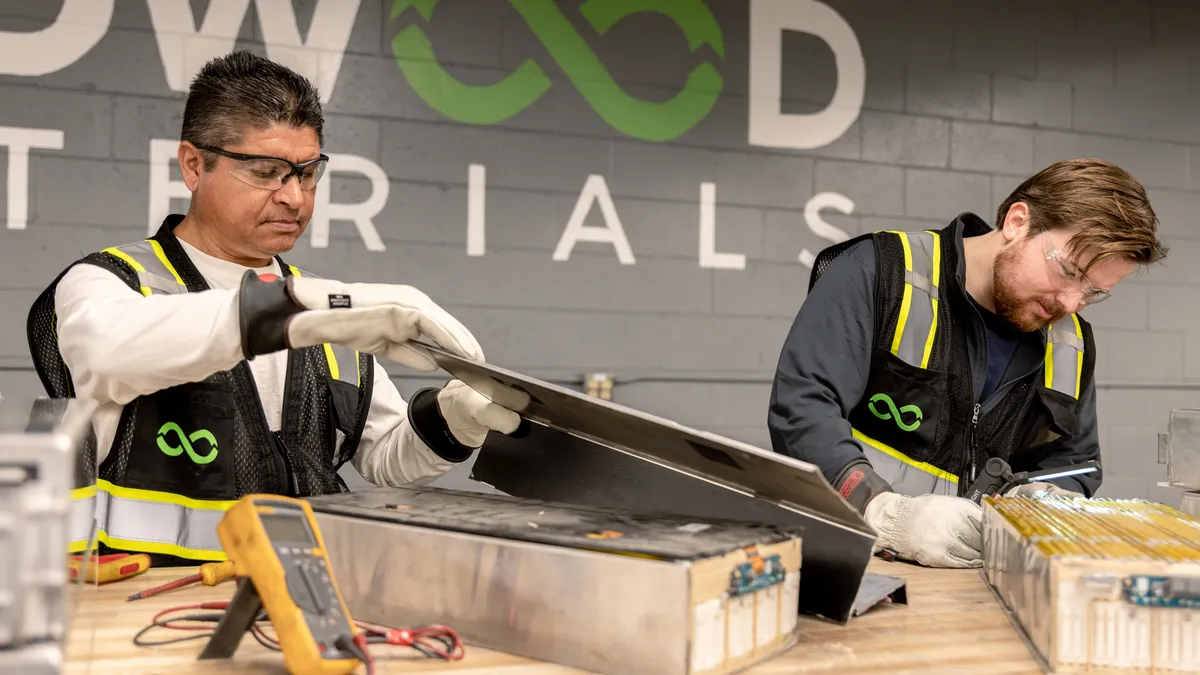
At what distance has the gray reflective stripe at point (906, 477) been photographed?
1.88 m

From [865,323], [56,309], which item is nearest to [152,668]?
[56,309]

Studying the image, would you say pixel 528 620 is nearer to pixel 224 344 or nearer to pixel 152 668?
pixel 152 668

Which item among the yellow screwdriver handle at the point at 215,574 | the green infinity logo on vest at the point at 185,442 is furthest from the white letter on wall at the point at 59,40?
the yellow screwdriver handle at the point at 215,574

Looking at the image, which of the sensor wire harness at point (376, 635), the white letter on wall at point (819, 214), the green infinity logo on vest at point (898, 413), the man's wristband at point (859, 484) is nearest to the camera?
the sensor wire harness at point (376, 635)

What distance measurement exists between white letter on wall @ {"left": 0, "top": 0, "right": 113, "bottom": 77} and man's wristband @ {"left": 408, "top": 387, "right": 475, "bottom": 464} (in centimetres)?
173

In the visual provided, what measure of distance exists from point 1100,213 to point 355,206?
202 cm

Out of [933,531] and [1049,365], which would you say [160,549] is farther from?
[1049,365]

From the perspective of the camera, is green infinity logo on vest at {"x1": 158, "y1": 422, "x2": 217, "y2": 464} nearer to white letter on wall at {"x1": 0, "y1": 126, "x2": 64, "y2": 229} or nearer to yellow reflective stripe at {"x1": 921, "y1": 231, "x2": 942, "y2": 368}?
yellow reflective stripe at {"x1": 921, "y1": 231, "x2": 942, "y2": 368}

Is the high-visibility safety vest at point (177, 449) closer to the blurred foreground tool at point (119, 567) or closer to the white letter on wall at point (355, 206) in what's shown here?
the blurred foreground tool at point (119, 567)

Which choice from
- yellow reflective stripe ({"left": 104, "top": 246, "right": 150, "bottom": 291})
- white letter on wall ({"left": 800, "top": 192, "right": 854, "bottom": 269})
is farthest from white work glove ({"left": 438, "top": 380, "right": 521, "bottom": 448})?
white letter on wall ({"left": 800, "top": 192, "right": 854, "bottom": 269})

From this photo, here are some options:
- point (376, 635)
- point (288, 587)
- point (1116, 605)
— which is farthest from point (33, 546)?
point (1116, 605)

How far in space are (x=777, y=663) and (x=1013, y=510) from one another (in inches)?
18.3

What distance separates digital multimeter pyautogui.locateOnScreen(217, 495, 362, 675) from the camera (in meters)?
0.86

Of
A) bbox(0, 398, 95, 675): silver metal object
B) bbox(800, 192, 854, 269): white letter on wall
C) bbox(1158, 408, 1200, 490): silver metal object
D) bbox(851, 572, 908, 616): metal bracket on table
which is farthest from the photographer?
bbox(800, 192, 854, 269): white letter on wall
